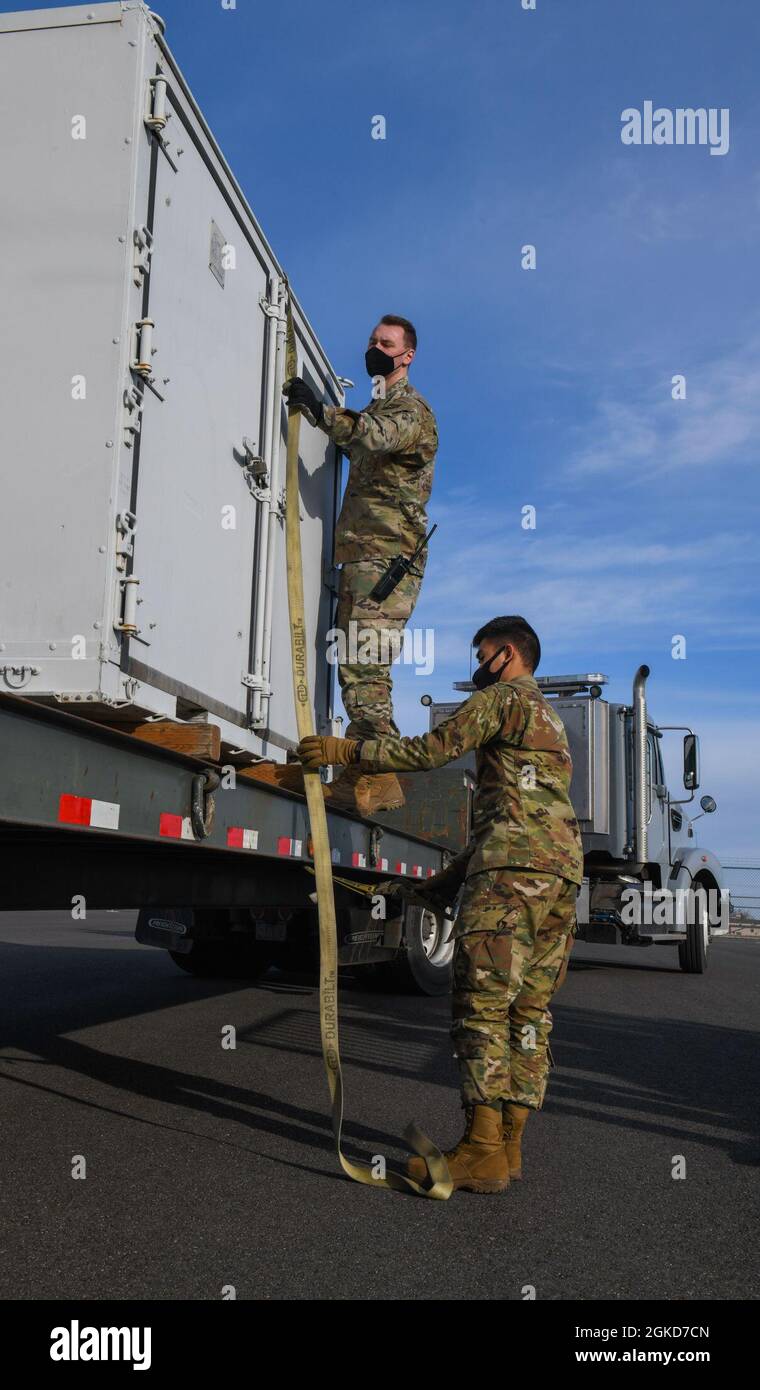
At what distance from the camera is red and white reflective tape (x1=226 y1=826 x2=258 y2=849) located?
3.86 meters

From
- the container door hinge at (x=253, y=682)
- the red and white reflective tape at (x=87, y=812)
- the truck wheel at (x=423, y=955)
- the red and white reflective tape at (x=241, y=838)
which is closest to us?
the red and white reflective tape at (x=87, y=812)

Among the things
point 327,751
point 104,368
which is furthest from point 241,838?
point 104,368

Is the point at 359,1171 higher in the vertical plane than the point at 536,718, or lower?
lower

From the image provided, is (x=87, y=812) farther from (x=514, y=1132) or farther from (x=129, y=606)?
(x=514, y=1132)

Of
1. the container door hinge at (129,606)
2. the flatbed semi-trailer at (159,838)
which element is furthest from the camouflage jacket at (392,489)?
the container door hinge at (129,606)

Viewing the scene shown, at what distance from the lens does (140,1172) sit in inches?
142

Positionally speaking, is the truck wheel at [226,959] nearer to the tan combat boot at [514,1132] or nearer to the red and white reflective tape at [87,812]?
the tan combat boot at [514,1132]

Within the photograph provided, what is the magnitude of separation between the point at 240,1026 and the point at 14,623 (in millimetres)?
4118

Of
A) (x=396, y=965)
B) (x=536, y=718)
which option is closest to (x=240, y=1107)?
(x=536, y=718)

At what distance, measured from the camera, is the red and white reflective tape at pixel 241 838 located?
3859mm

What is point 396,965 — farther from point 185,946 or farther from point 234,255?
point 234,255

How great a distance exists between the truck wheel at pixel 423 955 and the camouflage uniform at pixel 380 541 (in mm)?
3270
